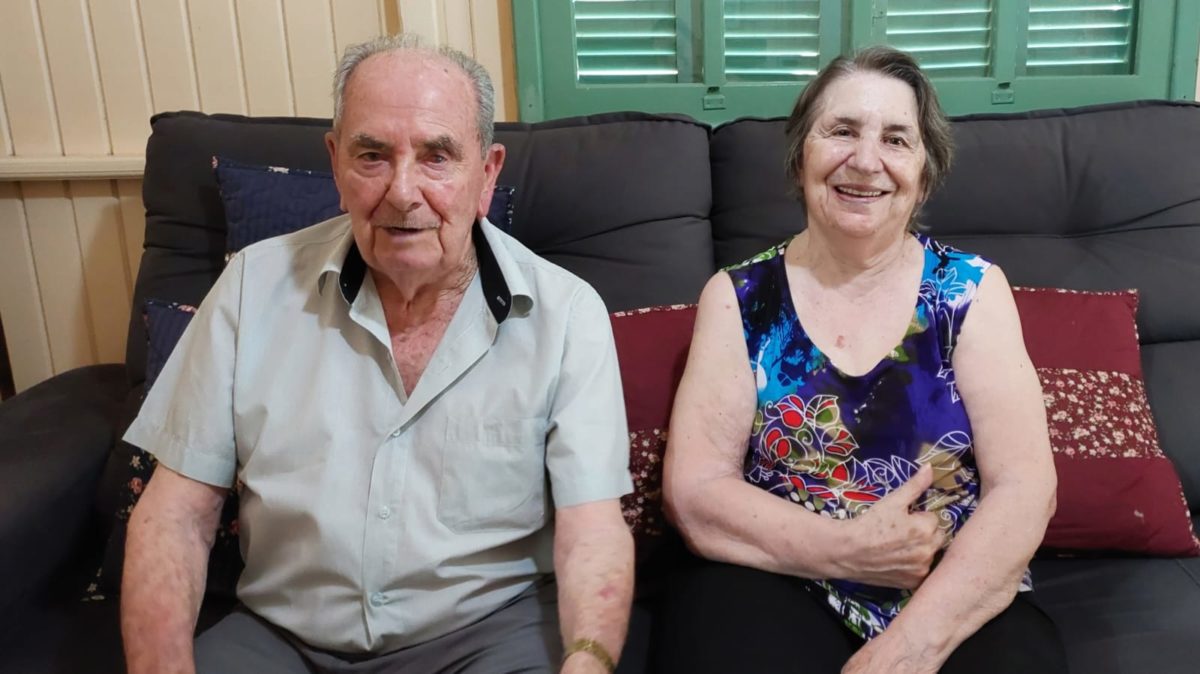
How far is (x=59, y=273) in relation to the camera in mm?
2051

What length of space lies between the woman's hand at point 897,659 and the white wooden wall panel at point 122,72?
5.77 ft

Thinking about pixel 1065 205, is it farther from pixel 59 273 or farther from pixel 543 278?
pixel 59 273

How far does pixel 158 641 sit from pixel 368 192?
1.94ft

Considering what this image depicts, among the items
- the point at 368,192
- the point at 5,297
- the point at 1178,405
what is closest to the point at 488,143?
the point at 368,192

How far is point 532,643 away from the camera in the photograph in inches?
45.3

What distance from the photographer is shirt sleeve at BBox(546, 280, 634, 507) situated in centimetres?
116

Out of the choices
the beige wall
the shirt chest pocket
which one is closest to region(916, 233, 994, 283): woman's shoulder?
the shirt chest pocket

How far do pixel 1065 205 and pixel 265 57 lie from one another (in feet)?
5.30

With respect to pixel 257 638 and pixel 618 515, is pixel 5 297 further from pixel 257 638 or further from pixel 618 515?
pixel 618 515

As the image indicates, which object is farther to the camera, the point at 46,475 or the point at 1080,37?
the point at 1080,37

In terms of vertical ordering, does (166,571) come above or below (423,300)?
below

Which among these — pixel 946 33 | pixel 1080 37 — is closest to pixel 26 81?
pixel 946 33

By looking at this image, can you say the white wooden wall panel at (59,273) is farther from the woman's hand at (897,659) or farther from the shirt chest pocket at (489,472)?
the woman's hand at (897,659)

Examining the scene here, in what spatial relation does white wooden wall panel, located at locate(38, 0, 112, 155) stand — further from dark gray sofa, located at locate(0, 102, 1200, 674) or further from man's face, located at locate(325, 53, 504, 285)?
man's face, located at locate(325, 53, 504, 285)
